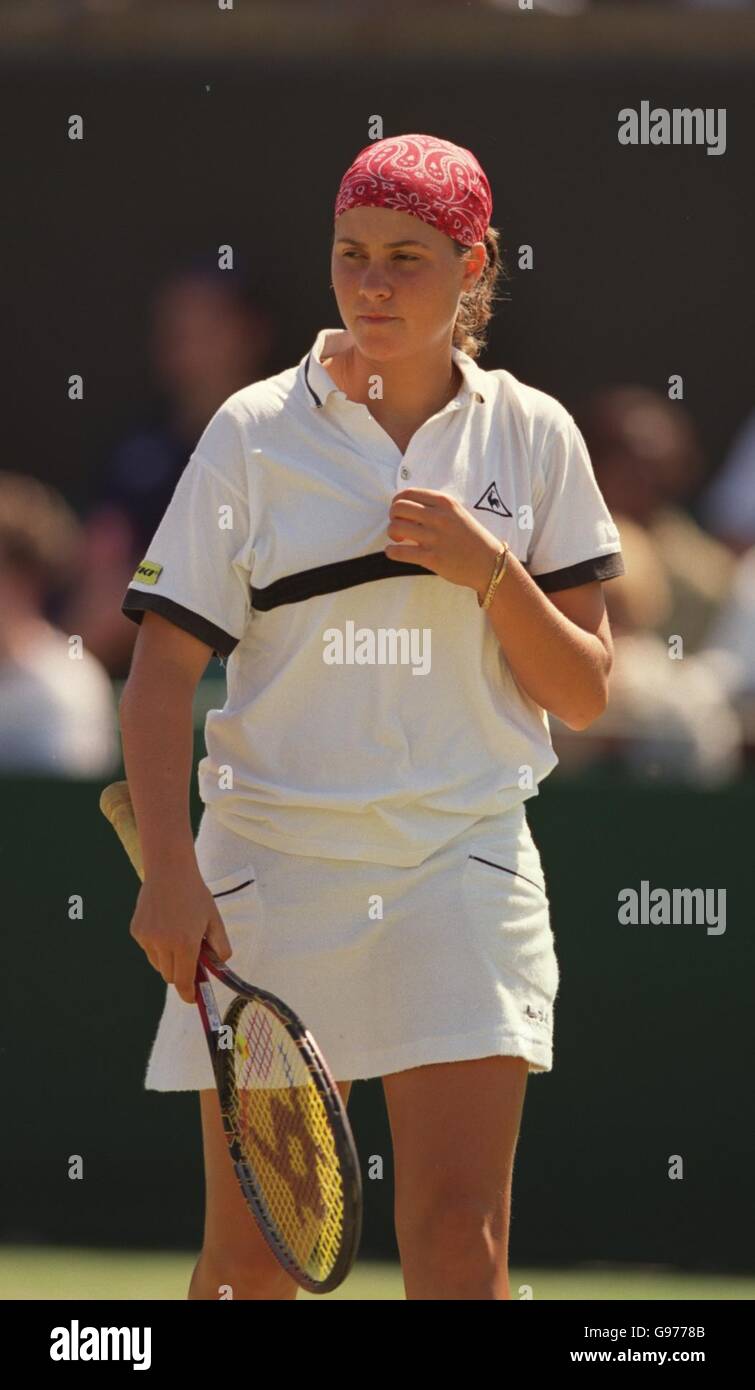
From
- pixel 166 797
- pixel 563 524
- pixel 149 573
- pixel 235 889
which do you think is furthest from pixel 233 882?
pixel 563 524

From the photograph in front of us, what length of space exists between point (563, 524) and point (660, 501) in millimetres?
3493

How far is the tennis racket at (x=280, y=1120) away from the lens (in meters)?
3.16

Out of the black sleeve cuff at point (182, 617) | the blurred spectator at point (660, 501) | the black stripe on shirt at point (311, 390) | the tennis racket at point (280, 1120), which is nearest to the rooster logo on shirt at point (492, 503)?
the black stripe on shirt at point (311, 390)

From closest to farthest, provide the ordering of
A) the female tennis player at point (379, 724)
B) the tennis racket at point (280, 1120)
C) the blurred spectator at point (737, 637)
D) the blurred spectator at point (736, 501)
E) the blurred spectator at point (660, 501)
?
1. the tennis racket at point (280, 1120)
2. the female tennis player at point (379, 724)
3. the blurred spectator at point (737, 637)
4. the blurred spectator at point (660, 501)
5. the blurred spectator at point (736, 501)

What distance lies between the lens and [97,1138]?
5.93 meters

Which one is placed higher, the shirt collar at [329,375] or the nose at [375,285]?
the nose at [375,285]

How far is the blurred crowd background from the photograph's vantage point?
6.02 metres

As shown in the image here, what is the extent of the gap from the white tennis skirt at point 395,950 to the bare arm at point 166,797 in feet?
0.53

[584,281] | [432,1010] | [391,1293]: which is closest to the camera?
[432,1010]

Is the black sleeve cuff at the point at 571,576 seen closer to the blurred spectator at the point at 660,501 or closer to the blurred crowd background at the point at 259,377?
the blurred crowd background at the point at 259,377

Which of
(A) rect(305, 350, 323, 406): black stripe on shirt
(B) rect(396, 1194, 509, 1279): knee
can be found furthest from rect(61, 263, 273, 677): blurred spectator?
(B) rect(396, 1194, 509, 1279): knee

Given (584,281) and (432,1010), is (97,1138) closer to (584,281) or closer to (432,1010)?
(432,1010)
